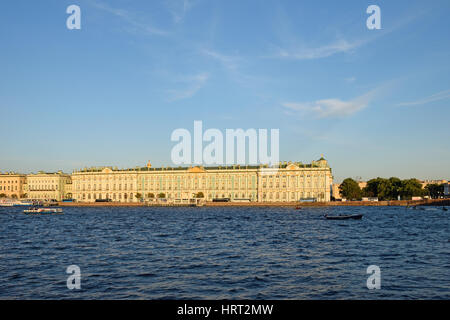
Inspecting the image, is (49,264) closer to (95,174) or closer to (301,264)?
(301,264)

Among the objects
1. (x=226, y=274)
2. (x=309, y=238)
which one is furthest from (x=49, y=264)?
(x=309, y=238)

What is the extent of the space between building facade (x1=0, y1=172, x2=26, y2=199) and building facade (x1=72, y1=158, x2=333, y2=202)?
2847 cm

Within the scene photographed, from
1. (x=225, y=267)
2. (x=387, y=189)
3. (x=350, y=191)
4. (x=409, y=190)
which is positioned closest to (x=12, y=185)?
(x=350, y=191)

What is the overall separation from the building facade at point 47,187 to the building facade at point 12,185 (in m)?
6.12

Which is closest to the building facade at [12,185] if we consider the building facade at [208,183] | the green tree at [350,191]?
the building facade at [208,183]

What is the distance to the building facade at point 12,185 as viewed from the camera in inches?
6412

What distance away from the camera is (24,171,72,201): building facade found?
156625mm

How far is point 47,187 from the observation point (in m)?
157

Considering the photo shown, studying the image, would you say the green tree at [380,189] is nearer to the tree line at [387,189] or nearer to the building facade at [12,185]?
the tree line at [387,189]

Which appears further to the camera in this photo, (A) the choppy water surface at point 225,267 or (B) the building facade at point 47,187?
(B) the building facade at point 47,187

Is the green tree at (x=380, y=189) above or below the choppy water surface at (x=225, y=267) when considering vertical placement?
above

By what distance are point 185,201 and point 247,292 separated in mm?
117621

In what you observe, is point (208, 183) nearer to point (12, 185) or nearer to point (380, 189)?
point (380, 189)

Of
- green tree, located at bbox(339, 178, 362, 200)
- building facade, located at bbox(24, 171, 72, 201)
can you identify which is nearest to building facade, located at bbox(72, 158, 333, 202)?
building facade, located at bbox(24, 171, 72, 201)
